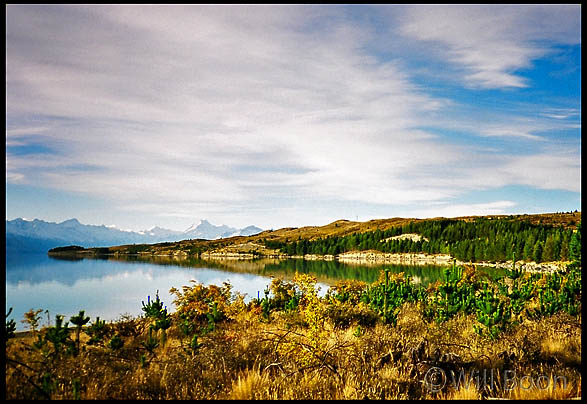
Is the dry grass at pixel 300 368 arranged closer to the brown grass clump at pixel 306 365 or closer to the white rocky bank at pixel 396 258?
the brown grass clump at pixel 306 365

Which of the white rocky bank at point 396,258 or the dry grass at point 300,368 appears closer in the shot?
the dry grass at point 300,368

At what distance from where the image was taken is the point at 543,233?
78062 mm

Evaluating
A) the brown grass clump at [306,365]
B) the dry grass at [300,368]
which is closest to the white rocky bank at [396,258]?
the brown grass clump at [306,365]

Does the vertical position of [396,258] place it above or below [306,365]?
below

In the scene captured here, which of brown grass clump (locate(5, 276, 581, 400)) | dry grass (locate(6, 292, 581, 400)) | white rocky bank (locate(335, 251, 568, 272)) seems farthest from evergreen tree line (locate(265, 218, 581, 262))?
dry grass (locate(6, 292, 581, 400))

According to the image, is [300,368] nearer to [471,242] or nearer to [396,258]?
[471,242]

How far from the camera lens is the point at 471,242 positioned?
3191 inches

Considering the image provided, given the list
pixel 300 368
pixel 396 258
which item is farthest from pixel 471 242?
pixel 300 368

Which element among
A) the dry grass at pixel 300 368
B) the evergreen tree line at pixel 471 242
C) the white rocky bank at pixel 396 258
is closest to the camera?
the dry grass at pixel 300 368

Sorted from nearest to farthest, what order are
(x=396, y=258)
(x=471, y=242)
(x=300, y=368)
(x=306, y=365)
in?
(x=300, y=368), (x=306, y=365), (x=471, y=242), (x=396, y=258)

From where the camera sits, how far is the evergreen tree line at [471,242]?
64.2 m

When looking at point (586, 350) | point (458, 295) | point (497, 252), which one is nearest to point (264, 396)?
point (586, 350)

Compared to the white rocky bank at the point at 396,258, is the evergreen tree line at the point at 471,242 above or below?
above

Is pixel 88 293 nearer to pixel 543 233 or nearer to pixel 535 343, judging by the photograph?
pixel 535 343
